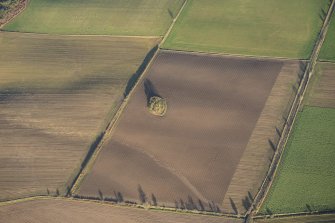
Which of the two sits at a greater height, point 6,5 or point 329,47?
point 6,5

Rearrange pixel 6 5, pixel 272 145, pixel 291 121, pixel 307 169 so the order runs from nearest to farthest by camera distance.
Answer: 1. pixel 307 169
2. pixel 272 145
3. pixel 291 121
4. pixel 6 5

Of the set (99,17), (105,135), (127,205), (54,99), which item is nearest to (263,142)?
(127,205)

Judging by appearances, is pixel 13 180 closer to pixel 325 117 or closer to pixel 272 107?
pixel 272 107

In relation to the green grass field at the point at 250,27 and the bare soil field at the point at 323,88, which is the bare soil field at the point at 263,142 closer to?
the bare soil field at the point at 323,88

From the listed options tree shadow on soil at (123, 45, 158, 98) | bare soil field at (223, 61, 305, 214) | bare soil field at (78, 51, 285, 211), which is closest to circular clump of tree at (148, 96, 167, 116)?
bare soil field at (78, 51, 285, 211)

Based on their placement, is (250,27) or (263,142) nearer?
(263,142)

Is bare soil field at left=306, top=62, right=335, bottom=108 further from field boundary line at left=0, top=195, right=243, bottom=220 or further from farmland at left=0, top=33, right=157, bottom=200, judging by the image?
farmland at left=0, top=33, right=157, bottom=200

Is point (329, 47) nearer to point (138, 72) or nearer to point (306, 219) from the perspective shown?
point (306, 219)
